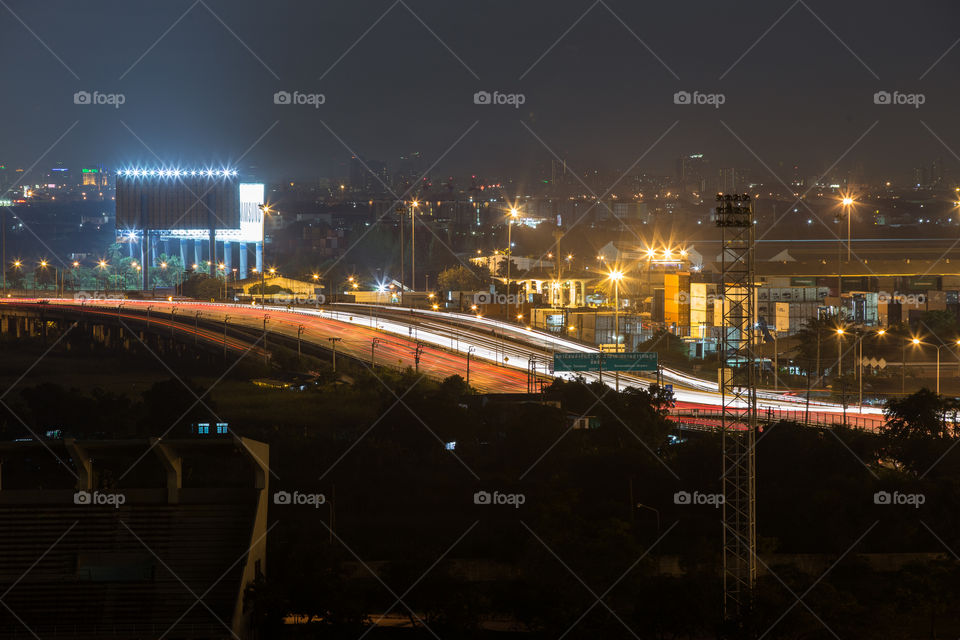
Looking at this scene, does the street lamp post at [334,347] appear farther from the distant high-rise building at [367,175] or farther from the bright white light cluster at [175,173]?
the distant high-rise building at [367,175]

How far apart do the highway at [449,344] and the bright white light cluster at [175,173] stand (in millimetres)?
20705

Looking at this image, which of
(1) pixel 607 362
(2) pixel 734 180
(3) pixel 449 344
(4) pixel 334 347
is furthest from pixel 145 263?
(2) pixel 734 180

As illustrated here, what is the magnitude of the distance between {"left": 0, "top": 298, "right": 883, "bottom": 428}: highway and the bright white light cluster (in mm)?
20705

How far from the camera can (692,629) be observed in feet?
30.5

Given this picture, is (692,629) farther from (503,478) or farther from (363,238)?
(363,238)

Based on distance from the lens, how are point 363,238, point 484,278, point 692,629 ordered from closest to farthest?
point 692,629 → point 484,278 → point 363,238

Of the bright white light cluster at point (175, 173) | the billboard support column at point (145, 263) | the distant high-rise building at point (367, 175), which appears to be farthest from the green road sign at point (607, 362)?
the distant high-rise building at point (367, 175)

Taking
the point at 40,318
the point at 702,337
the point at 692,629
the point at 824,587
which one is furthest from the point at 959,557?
the point at 40,318

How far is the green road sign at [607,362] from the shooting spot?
2141 cm

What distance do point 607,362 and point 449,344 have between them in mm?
7110

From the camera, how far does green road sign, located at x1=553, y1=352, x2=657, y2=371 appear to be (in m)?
21.4

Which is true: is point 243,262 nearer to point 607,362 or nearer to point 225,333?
point 225,333

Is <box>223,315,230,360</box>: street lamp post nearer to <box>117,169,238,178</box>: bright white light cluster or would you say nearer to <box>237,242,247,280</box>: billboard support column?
<box>237,242,247,280</box>: billboard support column

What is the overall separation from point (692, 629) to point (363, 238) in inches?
2545
